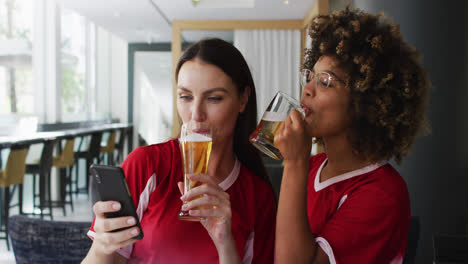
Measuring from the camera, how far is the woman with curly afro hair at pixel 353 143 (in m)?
1.10

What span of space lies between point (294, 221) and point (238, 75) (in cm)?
59

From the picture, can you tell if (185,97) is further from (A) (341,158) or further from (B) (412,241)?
(B) (412,241)

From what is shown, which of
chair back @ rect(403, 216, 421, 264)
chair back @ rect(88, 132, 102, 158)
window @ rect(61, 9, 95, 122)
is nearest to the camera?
chair back @ rect(403, 216, 421, 264)

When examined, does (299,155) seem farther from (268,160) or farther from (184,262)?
(268,160)

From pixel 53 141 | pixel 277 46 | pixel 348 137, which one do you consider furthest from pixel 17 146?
pixel 277 46

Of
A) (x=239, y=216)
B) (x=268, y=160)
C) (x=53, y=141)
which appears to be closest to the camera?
(x=239, y=216)

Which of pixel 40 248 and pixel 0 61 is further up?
pixel 0 61

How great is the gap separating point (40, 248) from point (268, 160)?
3384mm

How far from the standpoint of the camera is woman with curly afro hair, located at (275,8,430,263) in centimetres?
110

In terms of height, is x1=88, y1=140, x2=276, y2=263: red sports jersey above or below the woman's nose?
below

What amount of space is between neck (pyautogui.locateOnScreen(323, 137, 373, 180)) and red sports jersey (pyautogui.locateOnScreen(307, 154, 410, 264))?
→ 84 millimetres

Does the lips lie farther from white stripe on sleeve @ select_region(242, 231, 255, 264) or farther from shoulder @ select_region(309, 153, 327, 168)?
white stripe on sleeve @ select_region(242, 231, 255, 264)

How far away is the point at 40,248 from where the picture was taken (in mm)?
1404

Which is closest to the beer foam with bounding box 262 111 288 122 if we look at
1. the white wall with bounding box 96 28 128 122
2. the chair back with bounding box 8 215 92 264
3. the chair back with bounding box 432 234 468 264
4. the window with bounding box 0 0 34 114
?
the chair back with bounding box 8 215 92 264
